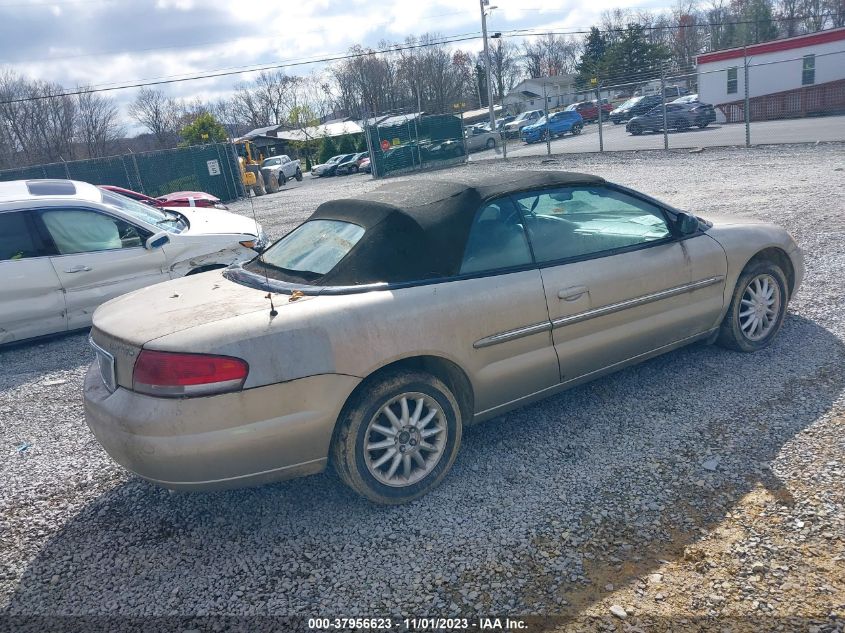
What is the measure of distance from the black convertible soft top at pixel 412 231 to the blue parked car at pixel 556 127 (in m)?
32.7

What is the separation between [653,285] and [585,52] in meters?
70.8

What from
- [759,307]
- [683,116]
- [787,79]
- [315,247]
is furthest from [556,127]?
[315,247]

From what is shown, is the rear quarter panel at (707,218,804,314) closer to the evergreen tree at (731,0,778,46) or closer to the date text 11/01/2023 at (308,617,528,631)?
the date text 11/01/2023 at (308,617,528,631)

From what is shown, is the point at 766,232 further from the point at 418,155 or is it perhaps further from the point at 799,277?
the point at 418,155

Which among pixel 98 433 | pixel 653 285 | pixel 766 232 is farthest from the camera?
pixel 766 232

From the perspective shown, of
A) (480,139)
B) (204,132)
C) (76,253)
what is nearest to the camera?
(76,253)

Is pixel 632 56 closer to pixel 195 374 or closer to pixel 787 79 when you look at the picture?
pixel 787 79

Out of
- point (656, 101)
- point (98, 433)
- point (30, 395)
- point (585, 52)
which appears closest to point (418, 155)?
point (656, 101)

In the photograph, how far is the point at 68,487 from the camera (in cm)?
373

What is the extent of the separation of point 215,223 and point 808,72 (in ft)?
106

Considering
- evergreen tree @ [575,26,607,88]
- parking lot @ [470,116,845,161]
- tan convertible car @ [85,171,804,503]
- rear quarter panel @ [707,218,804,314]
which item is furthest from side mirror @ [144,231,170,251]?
evergreen tree @ [575,26,607,88]

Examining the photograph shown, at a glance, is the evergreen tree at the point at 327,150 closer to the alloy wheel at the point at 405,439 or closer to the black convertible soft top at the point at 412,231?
the black convertible soft top at the point at 412,231

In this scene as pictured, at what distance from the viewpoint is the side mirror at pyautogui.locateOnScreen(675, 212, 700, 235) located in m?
4.16

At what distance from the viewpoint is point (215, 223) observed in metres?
7.69
